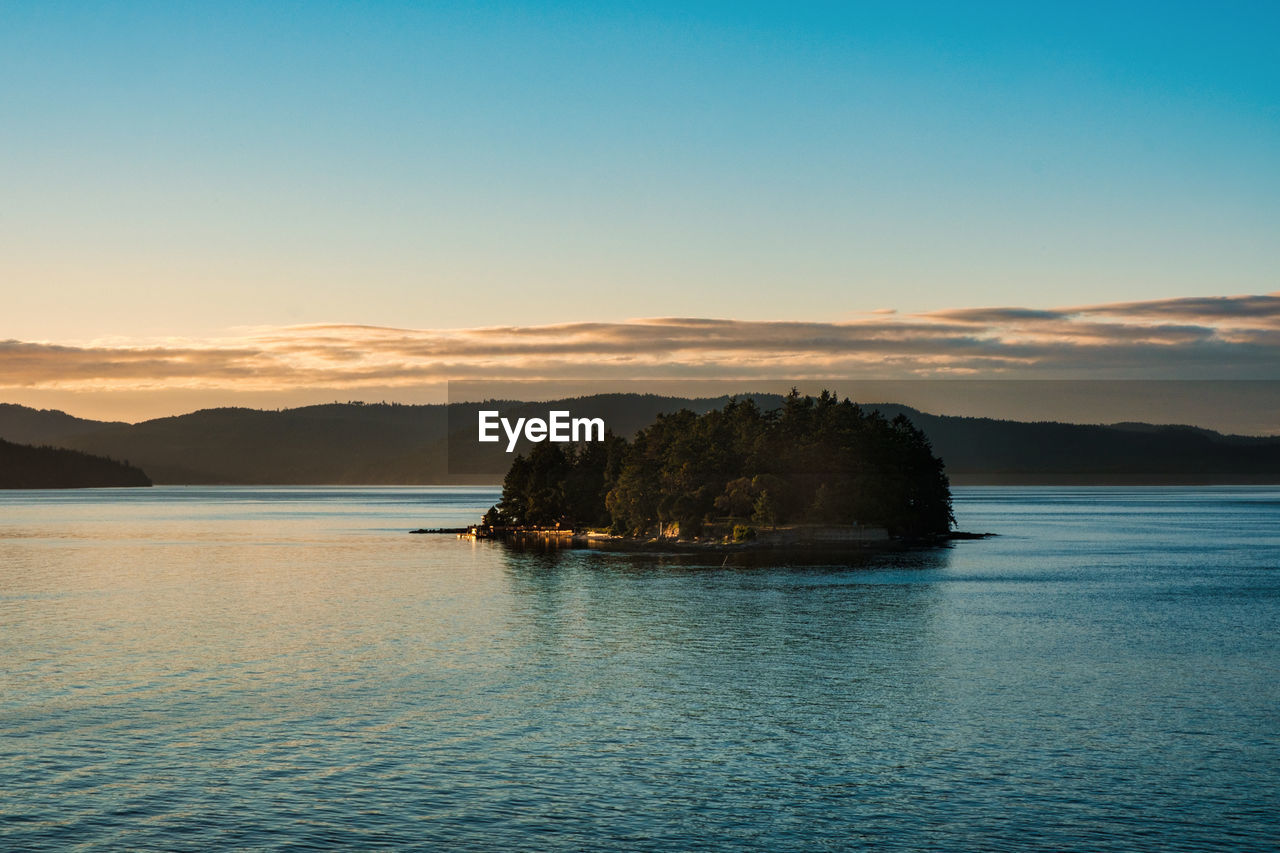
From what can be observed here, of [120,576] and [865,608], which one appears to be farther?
[120,576]

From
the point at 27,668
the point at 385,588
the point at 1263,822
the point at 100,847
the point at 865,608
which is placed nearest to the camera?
the point at 100,847

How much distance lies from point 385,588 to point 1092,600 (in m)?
67.3

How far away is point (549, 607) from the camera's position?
333 ft

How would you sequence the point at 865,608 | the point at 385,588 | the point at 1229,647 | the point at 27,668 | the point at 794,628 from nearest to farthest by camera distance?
the point at 27,668 < the point at 1229,647 < the point at 794,628 < the point at 865,608 < the point at 385,588

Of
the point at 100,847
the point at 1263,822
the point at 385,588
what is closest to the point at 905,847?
the point at 1263,822

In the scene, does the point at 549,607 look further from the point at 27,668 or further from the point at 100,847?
the point at 100,847

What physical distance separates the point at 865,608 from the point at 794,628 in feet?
52.6

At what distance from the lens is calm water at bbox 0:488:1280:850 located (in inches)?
1480

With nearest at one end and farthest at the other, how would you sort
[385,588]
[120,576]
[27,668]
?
[27,668]
[385,588]
[120,576]

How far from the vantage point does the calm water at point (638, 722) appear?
37.6m

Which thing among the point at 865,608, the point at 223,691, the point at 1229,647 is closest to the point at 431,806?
the point at 223,691

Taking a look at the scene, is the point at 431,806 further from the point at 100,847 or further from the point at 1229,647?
the point at 1229,647

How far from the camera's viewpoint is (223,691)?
60.0m

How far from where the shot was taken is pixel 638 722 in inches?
2084
